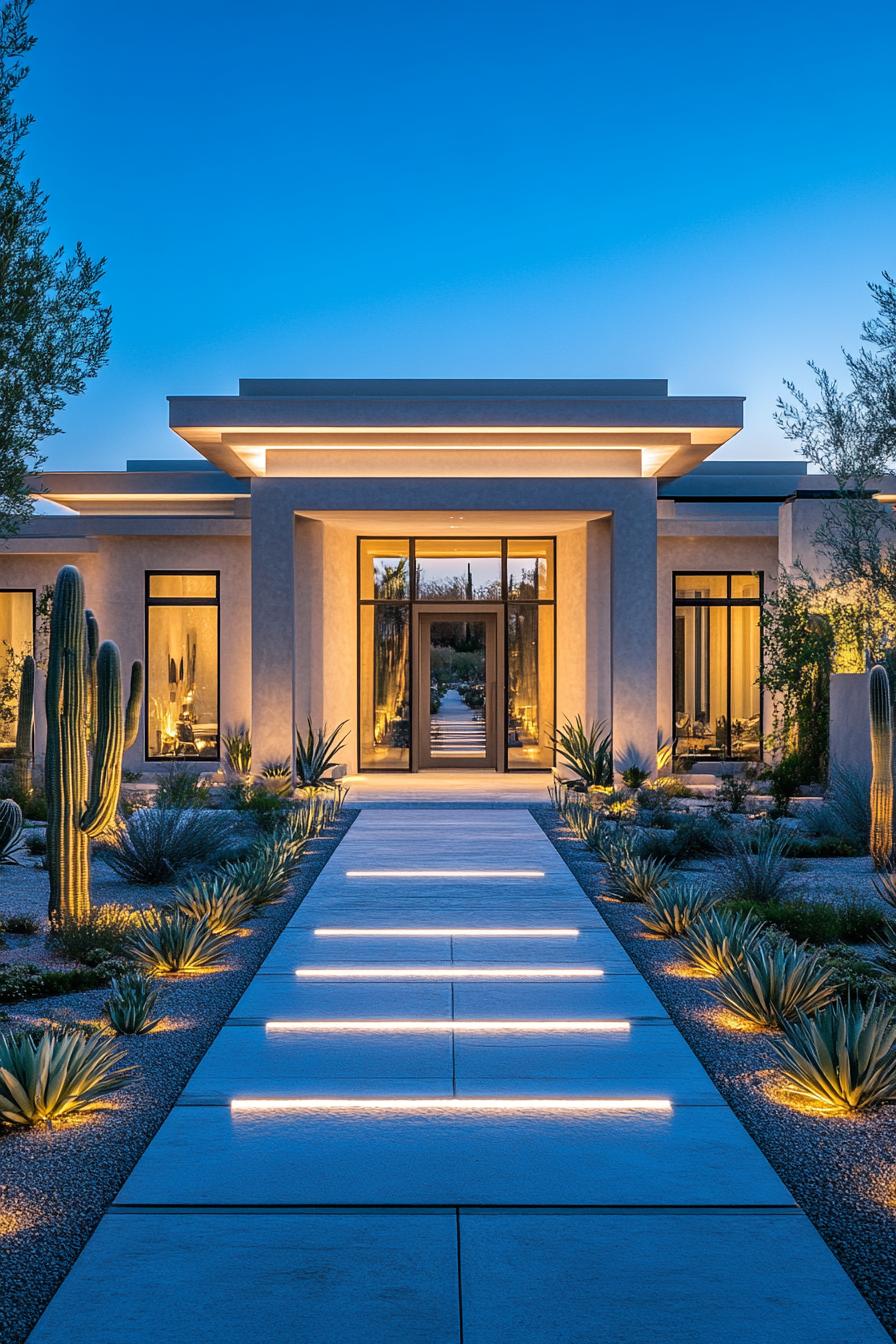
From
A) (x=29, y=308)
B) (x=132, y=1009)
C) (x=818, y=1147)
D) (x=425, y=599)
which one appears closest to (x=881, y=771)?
(x=818, y=1147)

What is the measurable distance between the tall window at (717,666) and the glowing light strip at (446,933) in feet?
39.6

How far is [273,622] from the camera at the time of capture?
16.2m

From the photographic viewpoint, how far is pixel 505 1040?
5641 millimetres

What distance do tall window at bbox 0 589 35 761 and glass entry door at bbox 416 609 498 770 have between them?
274 inches

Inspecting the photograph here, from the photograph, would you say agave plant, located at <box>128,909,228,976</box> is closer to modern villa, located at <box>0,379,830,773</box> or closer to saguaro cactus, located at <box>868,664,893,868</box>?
saguaro cactus, located at <box>868,664,893,868</box>

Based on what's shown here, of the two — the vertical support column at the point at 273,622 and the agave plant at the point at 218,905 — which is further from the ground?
the vertical support column at the point at 273,622

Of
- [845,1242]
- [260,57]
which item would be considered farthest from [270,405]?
[845,1242]

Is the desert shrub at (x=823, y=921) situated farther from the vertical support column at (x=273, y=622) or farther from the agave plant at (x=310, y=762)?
the vertical support column at (x=273, y=622)

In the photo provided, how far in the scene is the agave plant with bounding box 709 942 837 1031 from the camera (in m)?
5.84

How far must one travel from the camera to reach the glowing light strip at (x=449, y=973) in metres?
6.80

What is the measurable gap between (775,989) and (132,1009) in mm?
3172

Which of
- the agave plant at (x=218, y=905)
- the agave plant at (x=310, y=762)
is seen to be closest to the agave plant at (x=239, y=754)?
the agave plant at (x=310, y=762)

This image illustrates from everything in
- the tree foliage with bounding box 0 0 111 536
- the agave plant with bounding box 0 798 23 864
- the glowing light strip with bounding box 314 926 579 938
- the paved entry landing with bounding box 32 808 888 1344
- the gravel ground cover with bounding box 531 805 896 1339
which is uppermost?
the tree foliage with bounding box 0 0 111 536

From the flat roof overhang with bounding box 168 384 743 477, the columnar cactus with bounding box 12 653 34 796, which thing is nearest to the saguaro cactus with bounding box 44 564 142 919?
the columnar cactus with bounding box 12 653 34 796
